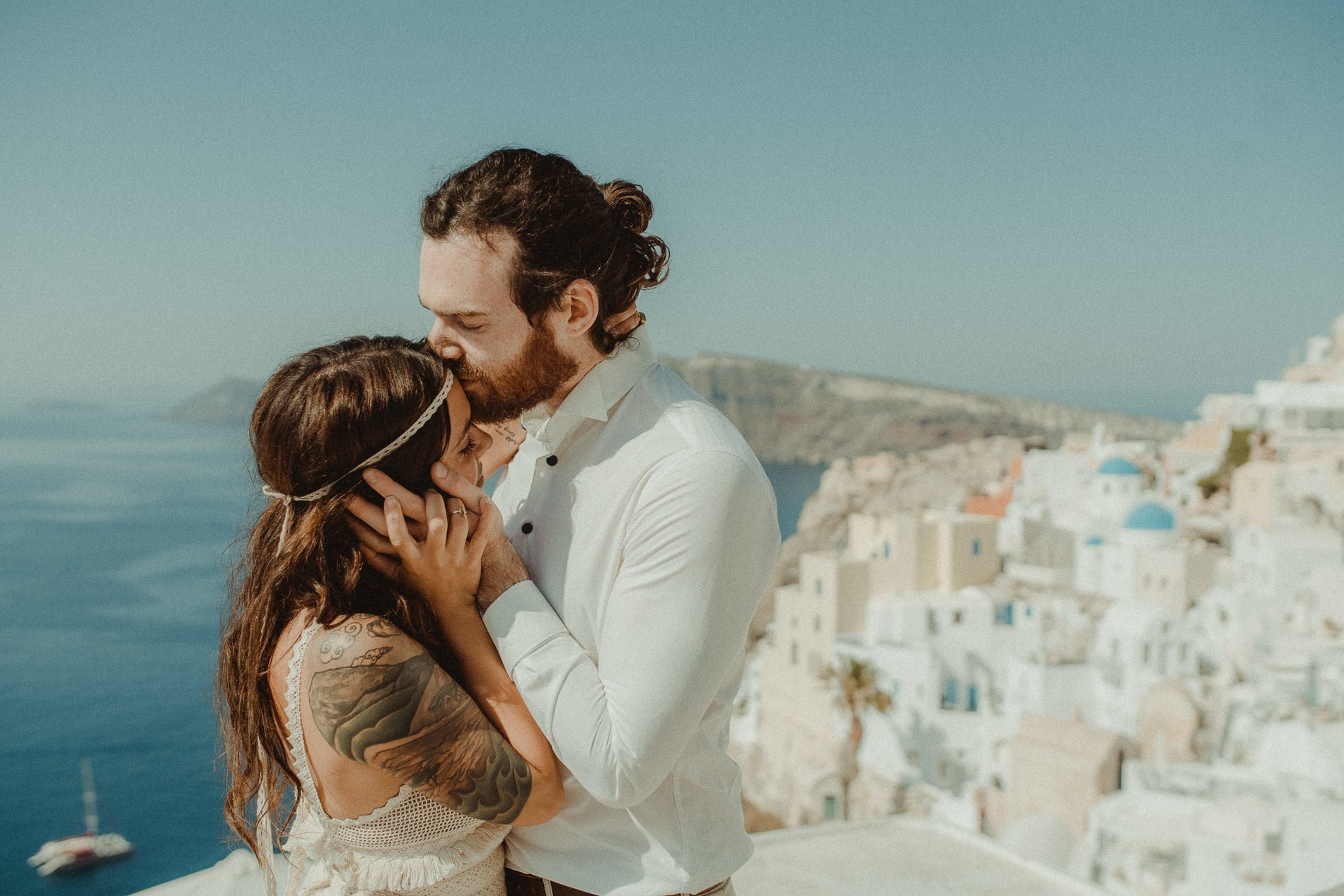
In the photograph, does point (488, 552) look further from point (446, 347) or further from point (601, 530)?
point (446, 347)

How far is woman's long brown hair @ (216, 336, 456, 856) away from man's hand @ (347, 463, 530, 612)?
0.02 meters

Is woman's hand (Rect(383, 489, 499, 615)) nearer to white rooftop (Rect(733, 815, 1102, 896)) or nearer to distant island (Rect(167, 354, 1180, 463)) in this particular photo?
white rooftop (Rect(733, 815, 1102, 896))

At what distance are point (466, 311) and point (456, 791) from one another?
59 cm

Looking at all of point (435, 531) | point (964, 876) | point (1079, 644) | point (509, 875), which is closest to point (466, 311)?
point (435, 531)

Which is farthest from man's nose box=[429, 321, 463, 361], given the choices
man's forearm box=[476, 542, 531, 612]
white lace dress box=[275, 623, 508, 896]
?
white lace dress box=[275, 623, 508, 896]

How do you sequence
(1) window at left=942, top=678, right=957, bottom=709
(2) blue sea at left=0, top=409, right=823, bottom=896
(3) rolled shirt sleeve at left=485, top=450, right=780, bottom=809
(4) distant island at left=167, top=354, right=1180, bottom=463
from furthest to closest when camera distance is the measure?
(4) distant island at left=167, top=354, right=1180, bottom=463 < (2) blue sea at left=0, top=409, right=823, bottom=896 < (1) window at left=942, top=678, right=957, bottom=709 < (3) rolled shirt sleeve at left=485, top=450, right=780, bottom=809

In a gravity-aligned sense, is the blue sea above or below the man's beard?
below

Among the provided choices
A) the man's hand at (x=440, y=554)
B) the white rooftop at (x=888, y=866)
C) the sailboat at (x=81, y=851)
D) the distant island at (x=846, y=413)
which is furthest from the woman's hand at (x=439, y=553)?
the distant island at (x=846, y=413)

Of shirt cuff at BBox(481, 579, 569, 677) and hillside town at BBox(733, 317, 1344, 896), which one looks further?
hillside town at BBox(733, 317, 1344, 896)

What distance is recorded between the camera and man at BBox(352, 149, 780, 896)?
1.15 m

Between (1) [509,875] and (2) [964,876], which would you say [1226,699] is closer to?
(2) [964,876]

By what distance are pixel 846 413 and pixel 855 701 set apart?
51.9m

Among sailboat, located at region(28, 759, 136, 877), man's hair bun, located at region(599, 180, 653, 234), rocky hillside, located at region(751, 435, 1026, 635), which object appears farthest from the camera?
rocky hillside, located at region(751, 435, 1026, 635)

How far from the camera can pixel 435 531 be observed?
1.21m
